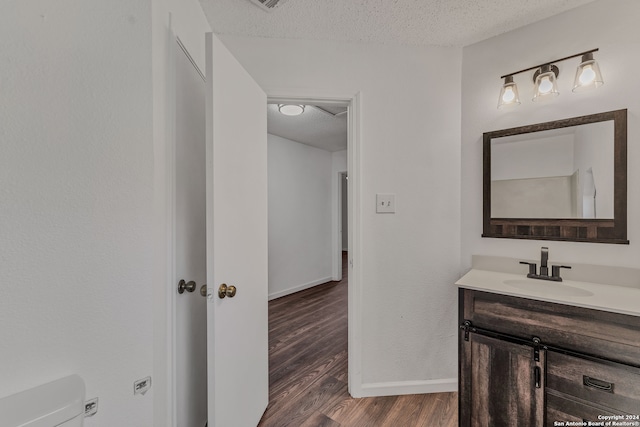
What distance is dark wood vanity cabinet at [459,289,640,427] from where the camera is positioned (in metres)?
1.01

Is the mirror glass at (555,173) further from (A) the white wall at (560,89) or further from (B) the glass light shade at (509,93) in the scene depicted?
(B) the glass light shade at (509,93)

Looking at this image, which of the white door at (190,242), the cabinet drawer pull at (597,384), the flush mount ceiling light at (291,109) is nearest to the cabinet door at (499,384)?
the cabinet drawer pull at (597,384)

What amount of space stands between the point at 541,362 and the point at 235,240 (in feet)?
4.94

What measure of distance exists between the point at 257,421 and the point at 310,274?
2.90 meters

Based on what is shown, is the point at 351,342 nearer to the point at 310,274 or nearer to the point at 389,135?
the point at 389,135

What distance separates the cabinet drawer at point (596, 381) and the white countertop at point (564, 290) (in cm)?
23

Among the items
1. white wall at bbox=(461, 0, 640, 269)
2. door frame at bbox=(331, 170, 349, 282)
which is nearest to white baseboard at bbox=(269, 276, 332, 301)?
door frame at bbox=(331, 170, 349, 282)

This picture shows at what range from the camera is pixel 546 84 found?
146 centimetres

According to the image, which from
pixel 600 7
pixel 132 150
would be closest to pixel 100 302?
pixel 132 150

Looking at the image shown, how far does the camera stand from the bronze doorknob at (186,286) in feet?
3.72

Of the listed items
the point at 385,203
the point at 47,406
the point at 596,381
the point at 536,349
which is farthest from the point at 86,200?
the point at 596,381

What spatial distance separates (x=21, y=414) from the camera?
0.54 meters

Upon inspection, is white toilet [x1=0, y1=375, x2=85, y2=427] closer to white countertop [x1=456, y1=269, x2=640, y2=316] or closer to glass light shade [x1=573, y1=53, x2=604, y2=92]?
white countertop [x1=456, y1=269, x2=640, y2=316]

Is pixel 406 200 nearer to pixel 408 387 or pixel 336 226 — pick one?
pixel 408 387
